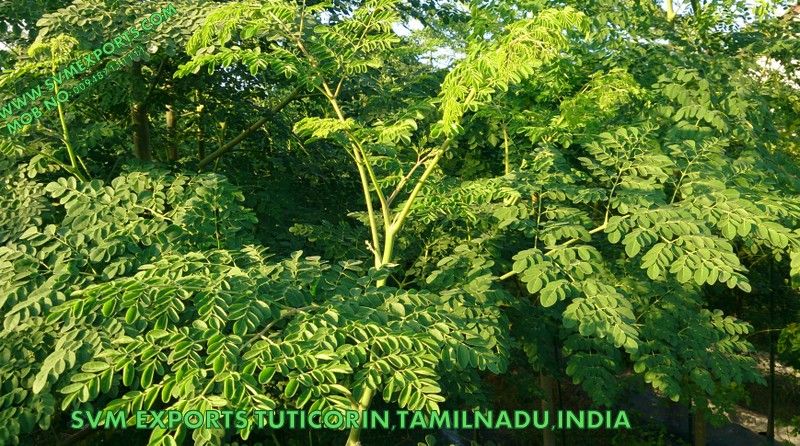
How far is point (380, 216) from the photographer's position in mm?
4551

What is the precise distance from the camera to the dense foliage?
2.51m

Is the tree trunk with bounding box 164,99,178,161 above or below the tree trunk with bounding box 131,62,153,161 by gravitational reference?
above

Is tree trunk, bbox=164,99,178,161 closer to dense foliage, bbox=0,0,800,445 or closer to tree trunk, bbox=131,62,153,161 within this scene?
dense foliage, bbox=0,0,800,445

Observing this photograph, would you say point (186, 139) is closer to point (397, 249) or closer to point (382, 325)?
point (397, 249)

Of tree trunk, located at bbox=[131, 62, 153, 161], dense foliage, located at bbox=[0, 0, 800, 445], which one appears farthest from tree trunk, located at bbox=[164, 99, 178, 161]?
tree trunk, located at bbox=[131, 62, 153, 161]

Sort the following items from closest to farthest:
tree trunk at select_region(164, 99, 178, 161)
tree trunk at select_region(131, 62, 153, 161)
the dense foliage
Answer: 1. the dense foliage
2. tree trunk at select_region(131, 62, 153, 161)
3. tree trunk at select_region(164, 99, 178, 161)

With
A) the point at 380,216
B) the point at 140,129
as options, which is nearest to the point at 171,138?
the point at 140,129

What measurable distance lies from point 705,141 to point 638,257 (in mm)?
790

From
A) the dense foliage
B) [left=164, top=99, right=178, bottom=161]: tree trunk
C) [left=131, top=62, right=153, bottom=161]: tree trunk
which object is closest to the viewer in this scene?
the dense foliage

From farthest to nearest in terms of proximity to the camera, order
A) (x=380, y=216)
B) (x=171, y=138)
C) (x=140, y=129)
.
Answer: (x=171, y=138) < (x=140, y=129) < (x=380, y=216)

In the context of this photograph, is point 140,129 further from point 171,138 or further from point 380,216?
point 380,216

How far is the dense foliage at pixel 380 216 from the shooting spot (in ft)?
8.22

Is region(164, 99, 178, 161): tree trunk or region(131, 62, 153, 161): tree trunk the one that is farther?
region(164, 99, 178, 161): tree trunk

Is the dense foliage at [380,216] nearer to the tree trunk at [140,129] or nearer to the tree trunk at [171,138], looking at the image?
the tree trunk at [140,129]
